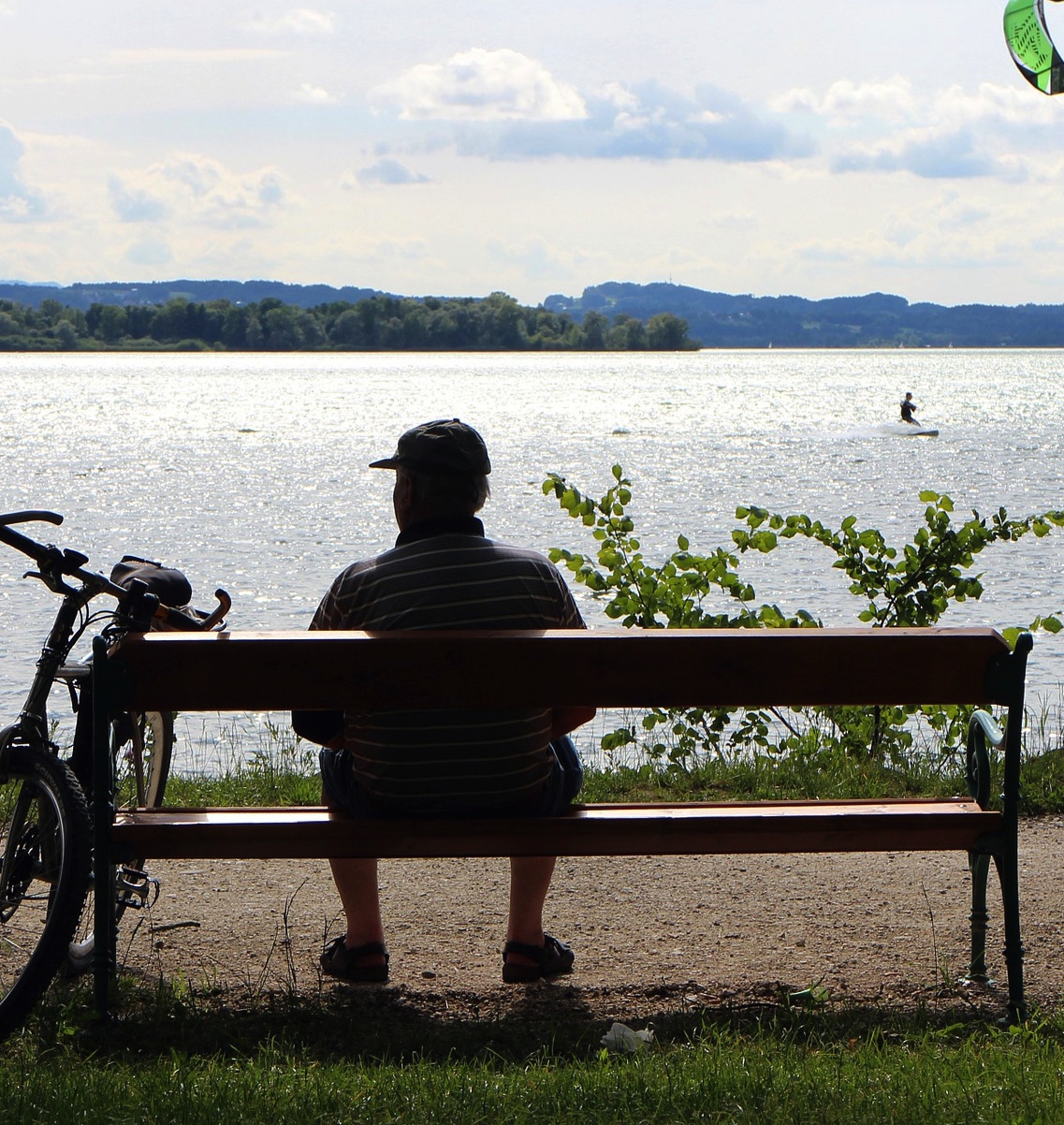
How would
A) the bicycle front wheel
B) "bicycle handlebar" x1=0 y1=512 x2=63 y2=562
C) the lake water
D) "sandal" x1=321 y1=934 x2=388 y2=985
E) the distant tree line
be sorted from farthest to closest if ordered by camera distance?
the distant tree line, the lake water, "sandal" x1=321 y1=934 x2=388 y2=985, "bicycle handlebar" x1=0 y1=512 x2=63 y2=562, the bicycle front wheel

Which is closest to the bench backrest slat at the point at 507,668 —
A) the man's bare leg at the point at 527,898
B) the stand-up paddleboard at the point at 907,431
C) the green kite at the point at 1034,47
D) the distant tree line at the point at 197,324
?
the man's bare leg at the point at 527,898

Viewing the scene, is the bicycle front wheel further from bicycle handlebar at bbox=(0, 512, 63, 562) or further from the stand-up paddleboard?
the stand-up paddleboard

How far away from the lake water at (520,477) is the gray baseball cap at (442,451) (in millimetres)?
9750

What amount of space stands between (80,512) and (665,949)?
34.4 meters

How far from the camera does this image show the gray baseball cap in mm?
3715

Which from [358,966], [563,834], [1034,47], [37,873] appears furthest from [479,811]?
[1034,47]

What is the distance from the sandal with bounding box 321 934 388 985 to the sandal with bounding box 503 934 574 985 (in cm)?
33

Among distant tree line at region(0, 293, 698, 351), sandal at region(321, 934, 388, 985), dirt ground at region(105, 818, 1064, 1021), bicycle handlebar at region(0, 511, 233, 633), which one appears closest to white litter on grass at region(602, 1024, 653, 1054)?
dirt ground at region(105, 818, 1064, 1021)

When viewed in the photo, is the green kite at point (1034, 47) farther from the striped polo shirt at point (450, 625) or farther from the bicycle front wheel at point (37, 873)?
the bicycle front wheel at point (37, 873)

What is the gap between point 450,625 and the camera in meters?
3.72

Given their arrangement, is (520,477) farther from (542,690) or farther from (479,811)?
(542,690)

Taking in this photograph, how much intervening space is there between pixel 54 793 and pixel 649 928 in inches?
72.7

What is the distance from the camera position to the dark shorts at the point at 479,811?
3783 millimetres

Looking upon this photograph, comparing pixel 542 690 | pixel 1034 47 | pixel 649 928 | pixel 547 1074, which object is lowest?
pixel 649 928
